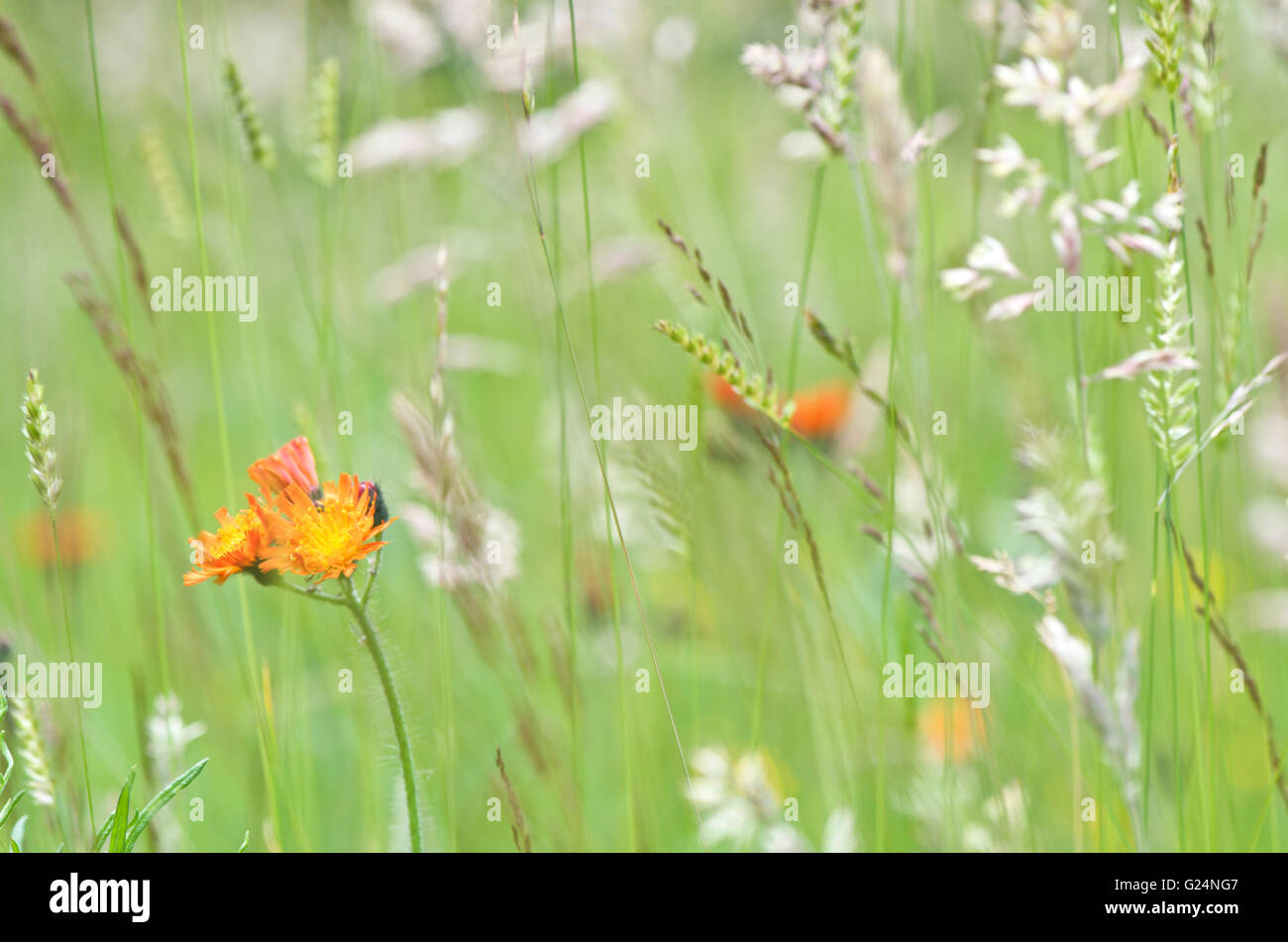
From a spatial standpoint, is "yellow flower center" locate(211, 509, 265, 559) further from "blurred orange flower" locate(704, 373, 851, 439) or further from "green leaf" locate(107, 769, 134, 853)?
"blurred orange flower" locate(704, 373, 851, 439)

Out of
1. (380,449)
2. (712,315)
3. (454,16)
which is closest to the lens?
(454,16)

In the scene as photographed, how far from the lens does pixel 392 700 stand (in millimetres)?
954

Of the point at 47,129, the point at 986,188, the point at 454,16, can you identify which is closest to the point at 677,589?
the point at 454,16

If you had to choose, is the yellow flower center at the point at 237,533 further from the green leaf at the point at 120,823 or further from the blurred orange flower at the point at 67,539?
the blurred orange flower at the point at 67,539

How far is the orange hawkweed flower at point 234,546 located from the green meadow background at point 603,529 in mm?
261

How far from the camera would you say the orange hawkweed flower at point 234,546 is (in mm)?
898

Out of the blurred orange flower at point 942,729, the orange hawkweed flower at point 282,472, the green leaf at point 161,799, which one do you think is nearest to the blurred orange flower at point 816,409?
the blurred orange flower at point 942,729

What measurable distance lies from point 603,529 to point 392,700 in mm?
952

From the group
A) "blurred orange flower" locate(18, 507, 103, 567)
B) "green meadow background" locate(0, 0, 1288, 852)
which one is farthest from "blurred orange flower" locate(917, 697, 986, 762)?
"blurred orange flower" locate(18, 507, 103, 567)

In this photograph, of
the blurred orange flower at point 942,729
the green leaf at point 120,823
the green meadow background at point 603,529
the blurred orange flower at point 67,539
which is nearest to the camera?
the green leaf at point 120,823

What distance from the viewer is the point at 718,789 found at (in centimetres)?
128

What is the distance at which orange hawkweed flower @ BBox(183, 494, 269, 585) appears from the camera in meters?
0.90
